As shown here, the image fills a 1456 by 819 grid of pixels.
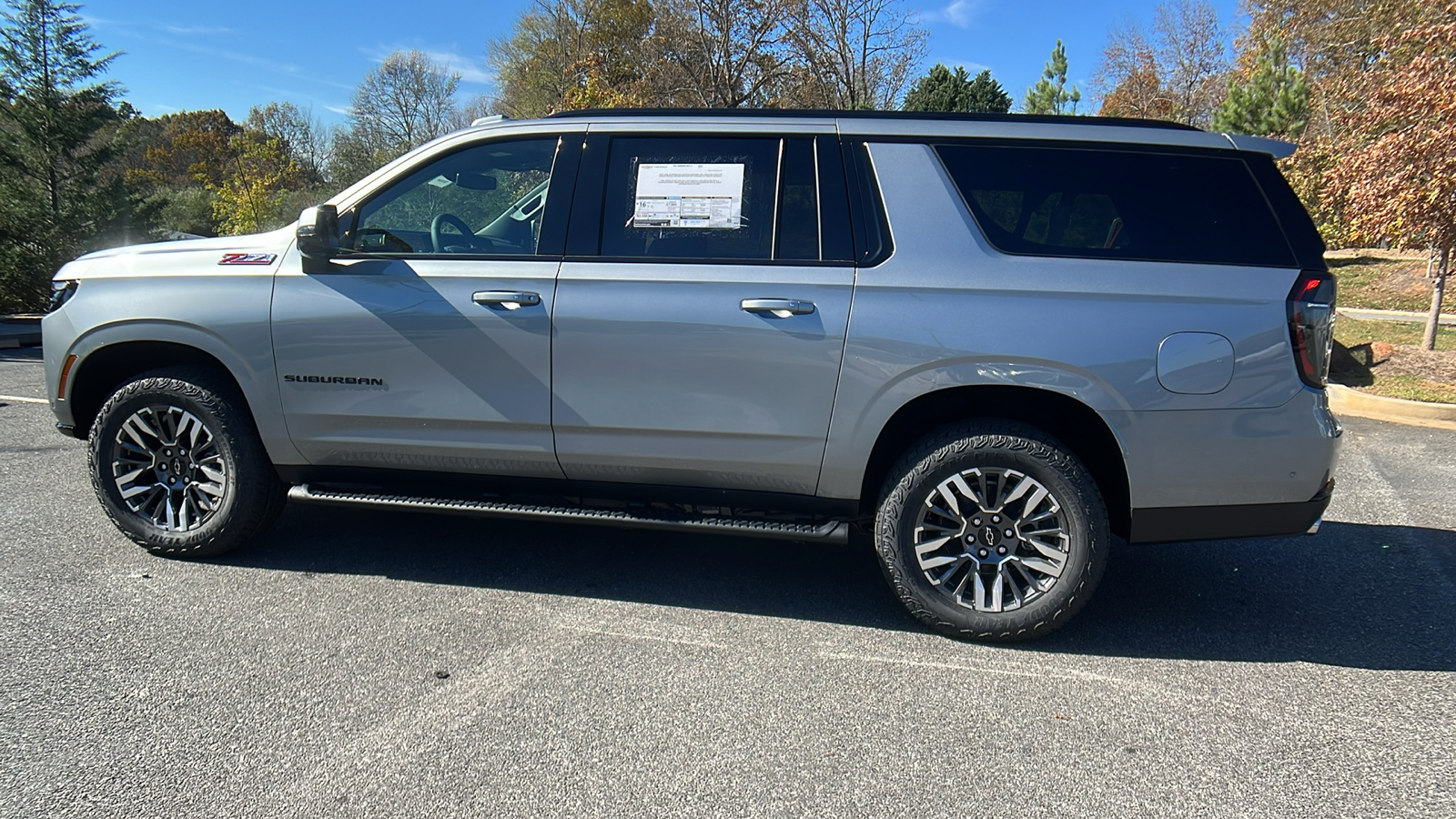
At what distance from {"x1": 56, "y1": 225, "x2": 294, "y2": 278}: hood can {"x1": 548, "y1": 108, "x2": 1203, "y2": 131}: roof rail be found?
1391mm

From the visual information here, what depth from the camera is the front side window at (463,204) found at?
3941mm

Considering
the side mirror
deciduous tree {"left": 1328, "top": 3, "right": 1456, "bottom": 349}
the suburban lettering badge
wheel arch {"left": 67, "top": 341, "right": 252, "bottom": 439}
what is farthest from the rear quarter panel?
deciduous tree {"left": 1328, "top": 3, "right": 1456, "bottom": 349}

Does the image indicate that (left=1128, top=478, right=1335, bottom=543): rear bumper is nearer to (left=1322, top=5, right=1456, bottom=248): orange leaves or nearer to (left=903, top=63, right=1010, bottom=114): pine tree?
(left=1322, top=5, right=1456, bottom=248): orange leaves

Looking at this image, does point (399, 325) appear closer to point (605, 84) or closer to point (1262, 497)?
point (1262, 497)

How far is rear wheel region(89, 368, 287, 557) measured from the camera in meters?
4.11

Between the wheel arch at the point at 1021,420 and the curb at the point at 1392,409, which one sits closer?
the wheel arch at the point at 1021,420

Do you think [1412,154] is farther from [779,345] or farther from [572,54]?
[572,54]

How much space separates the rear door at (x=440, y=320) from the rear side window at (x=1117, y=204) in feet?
5.69

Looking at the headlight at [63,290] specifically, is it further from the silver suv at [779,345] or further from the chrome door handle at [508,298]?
the chrome door handle at [508,298]

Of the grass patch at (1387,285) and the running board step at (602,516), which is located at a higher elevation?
the grass patch at (1387,285)

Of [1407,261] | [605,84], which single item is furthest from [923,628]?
[605,84]

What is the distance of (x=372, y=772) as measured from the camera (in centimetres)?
264

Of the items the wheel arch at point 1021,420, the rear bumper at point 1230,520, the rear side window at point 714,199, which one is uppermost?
the rear side window at point 714,199

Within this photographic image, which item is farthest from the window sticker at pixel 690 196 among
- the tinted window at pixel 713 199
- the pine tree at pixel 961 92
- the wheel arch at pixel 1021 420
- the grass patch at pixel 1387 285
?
the pine tree at pixel 961 92
